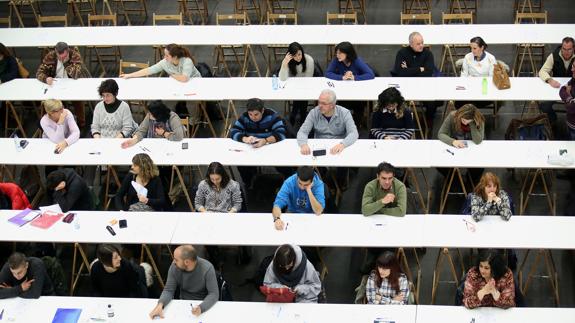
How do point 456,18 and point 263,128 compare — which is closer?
point 263,128

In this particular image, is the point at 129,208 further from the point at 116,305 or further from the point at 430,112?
the point at 430,112

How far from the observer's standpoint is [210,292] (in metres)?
7.36

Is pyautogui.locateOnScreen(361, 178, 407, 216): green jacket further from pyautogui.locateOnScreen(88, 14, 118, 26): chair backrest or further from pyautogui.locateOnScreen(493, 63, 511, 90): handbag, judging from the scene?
pyautogui.locateOnScreen(88, 14, 118, 26): chair backrest

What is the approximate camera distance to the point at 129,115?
32.3 feet

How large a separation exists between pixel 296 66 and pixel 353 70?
0.69 m

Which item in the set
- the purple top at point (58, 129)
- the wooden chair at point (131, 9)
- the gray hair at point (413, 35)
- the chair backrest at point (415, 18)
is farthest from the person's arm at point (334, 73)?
the wooden chair at point (131, 9)

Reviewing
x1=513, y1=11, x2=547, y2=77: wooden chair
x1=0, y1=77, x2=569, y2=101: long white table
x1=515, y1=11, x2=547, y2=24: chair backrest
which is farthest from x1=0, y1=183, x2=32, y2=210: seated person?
x1=515, y1=11, x2=547, y2=24: chair backrest

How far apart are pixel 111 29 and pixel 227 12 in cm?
214

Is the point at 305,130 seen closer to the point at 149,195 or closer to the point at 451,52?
the point at 149,195

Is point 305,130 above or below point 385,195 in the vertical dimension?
above

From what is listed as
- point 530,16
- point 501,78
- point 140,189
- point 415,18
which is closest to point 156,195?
point 140,189

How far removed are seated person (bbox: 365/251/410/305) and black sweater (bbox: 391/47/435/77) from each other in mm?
3876

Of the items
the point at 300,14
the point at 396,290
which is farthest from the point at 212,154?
the point at 300,14

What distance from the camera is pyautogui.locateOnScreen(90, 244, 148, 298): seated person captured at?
7.59m
